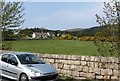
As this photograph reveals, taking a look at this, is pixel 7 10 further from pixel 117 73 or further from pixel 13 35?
pixel 117 73

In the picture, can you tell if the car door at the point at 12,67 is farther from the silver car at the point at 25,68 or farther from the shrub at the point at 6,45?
the shrub at the point at 6,45

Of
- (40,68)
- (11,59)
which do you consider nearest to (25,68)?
(40,68)

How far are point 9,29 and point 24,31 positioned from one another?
187 cm

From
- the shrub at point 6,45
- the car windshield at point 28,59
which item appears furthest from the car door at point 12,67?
the shrub at point 6,45

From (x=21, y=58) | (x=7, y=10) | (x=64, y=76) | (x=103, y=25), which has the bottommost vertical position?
(x=64, y=76)

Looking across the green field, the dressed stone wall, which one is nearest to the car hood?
the dressed stone wall

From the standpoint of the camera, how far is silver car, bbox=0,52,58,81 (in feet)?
38.9

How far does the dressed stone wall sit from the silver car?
5.15ft

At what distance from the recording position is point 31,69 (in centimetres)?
1198

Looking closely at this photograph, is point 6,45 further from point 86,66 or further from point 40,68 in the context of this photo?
point 40,68

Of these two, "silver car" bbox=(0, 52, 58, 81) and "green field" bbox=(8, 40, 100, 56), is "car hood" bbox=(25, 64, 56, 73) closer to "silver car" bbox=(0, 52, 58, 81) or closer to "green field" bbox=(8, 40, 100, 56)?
"silver car" bbox=(0, 52, 58, 81)

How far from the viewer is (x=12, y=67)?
12.8 m

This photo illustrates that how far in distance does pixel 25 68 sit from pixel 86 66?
9.81 ft

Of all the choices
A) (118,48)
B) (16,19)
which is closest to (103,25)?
(118,48)
